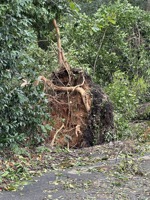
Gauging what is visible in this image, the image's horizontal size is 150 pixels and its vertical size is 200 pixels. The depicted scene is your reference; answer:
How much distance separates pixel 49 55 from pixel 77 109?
7.07ft

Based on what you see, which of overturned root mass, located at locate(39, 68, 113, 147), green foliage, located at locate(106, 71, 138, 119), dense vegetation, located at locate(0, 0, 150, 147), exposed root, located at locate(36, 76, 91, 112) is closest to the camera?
dense vegetation, located at locate(0, 0, 150, 147)

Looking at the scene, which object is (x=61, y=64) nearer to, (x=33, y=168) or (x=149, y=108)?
(x=33, y=168)

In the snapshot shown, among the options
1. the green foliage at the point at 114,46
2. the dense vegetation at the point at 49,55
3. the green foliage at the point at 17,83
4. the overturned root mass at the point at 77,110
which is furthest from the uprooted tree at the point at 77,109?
the green foliage at the point at 114,46

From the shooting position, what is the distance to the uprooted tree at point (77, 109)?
8.38 m

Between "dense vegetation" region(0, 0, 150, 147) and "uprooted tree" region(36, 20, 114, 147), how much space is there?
0.48m

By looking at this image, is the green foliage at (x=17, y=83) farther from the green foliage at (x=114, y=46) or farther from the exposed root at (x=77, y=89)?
the green foliage at (x=114, y=46)

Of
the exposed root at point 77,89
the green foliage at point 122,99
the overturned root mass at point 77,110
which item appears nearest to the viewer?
the exposed root at point 77,89

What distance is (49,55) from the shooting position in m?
9.98

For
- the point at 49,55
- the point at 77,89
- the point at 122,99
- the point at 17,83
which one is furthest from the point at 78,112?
the point at 17,83

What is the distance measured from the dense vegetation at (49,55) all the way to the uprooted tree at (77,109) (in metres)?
0.48

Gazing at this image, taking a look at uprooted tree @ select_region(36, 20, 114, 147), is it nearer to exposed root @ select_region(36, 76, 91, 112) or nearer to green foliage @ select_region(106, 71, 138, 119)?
exposed root @ select_region(36, 76, 91, 112)

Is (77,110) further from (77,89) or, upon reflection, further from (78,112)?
(77,89)

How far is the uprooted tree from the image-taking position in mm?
8383

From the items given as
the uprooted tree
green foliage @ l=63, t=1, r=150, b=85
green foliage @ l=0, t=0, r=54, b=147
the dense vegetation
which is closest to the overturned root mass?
the uprooted tree
